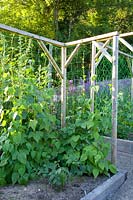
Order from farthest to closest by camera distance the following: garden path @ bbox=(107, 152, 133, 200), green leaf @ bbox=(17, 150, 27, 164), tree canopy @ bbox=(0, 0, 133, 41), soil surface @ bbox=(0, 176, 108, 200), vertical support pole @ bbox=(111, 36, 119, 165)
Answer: tree canopy @ bbox=(0, 0, 133, 41) → vertical support pole @ bbox=(111, 36, 119, 165) → garden path @ bbox=(107, 152, 133, 200) → green leaf @ bbox=(17, 150, 27, 164) → soil surface @ bbox=(0, 176, 108, 200)

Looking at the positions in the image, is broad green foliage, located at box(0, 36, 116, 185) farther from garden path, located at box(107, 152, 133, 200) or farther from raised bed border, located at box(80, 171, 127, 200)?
garden path, located at box(107, 152, 133, 200)

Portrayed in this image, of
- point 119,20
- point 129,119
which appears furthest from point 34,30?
point 129,119

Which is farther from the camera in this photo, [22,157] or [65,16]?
[65,16]

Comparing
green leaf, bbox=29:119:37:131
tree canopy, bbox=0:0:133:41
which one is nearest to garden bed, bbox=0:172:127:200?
green leaf, bbox=29:119:37:131

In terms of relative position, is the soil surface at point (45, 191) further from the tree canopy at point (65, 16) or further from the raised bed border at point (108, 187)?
the tree canopy at point (65, 16)

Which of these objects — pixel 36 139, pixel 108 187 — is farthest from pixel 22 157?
pixel 108 187

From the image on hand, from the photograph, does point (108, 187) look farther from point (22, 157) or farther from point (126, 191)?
point (22, 157)

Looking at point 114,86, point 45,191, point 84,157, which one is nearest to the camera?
point 45,191

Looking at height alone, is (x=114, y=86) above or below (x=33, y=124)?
above

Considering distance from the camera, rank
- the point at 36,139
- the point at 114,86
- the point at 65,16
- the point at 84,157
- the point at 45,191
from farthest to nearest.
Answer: the point at 65,16, the point at 114,86, the point at 84,157, the point at 36,139, the point at 45,191

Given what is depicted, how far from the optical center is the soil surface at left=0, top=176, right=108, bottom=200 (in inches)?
90.1

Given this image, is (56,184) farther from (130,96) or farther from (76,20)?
(76,20)

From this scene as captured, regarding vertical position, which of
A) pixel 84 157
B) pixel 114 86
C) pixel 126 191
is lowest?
pixel 126 191

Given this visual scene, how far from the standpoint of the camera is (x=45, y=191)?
239cm
